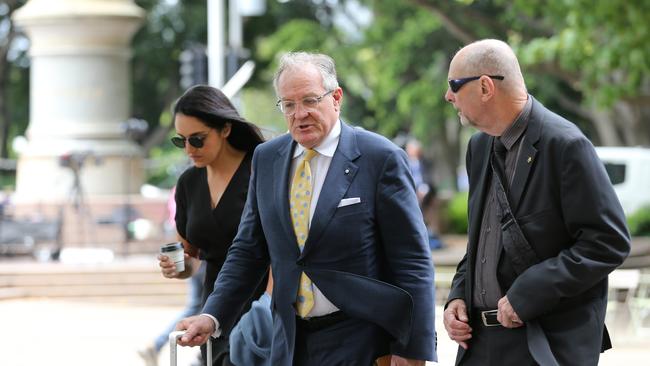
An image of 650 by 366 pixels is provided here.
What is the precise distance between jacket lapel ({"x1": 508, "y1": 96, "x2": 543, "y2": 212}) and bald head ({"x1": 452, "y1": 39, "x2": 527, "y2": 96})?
112mm

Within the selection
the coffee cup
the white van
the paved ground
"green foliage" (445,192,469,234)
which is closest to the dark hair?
the coffee cup

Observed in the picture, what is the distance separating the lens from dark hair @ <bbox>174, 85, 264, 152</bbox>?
633cm

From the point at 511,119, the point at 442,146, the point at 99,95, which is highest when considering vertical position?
the point at 511,119

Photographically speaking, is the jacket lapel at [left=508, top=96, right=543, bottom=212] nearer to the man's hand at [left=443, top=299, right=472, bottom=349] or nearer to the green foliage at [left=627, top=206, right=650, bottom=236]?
the man's hand at [left=443, top=299, right=472, bottom=349]

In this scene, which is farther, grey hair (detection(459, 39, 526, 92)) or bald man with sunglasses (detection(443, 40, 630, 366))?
grey hair (detection(459, 39, 526, 92))

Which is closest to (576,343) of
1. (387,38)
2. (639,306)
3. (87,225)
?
(639,306)

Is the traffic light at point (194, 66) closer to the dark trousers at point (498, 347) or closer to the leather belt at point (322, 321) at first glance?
the leather belt at point (322, 321)

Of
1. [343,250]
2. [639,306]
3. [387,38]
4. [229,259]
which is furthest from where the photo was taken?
[387,38]

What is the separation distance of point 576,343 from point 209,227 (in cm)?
220

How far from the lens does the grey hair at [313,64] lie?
5262 mm

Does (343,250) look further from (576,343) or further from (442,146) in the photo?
(442,146)

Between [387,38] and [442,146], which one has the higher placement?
[387,38]

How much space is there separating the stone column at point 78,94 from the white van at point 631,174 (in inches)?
379

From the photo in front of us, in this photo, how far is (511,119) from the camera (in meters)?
4.82
